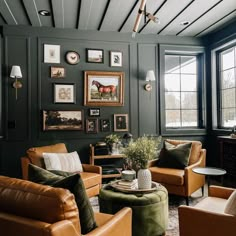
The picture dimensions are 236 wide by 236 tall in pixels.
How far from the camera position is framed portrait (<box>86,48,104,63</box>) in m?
4.64

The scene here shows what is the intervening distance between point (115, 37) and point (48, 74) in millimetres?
1432

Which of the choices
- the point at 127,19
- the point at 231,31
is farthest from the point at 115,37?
the point at 231,31

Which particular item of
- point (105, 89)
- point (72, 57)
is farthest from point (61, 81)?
point (105, 89)

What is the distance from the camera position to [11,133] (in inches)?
170

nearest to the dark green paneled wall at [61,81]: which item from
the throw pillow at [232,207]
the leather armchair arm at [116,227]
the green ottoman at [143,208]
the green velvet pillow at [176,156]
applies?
the green velvet pillow at [176,156]

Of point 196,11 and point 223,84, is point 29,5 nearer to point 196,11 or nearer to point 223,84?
point 196,11

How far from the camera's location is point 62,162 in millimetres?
3518

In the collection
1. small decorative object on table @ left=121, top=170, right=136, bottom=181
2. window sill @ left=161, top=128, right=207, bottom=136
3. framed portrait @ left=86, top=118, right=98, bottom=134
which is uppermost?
framed portrait @ left=86, top=118, right=98, bottom=134

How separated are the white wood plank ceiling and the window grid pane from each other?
70 centimetres

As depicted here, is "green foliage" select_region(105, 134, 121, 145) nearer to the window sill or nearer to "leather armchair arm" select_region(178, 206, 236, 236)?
the window sill

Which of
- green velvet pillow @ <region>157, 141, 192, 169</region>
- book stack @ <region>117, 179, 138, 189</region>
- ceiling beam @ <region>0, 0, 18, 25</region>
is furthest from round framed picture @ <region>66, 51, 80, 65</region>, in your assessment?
book stack @ <region>117, 179, 138, 189</region>

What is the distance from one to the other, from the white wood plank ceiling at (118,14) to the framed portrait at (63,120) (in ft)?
5.04

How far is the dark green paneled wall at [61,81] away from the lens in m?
4.33

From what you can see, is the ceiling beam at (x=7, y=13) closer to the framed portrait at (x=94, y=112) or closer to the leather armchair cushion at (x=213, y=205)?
the framed portrait at (x=94, y=112)
